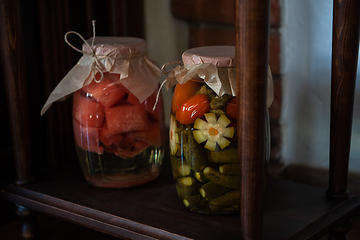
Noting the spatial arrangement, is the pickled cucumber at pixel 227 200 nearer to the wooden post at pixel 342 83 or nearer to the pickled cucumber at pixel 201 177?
the pickled cucumber at pixel 201 177

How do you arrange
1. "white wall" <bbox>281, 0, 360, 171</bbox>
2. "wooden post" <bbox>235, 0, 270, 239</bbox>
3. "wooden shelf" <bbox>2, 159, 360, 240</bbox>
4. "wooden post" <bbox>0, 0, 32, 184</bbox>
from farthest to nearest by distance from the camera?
1. "white wall" <bbox>281, 0, 360, 171</bbox>
2. "wooden post" <bbox>0, 0, 32, 184</bbox>
3. "wooden shelf" <bbox>2, 159, 360, 240</bbox>
4. "wooden post" <bbox>235, 0, 270, 239</bbox>

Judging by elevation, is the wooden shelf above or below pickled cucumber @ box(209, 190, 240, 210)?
below

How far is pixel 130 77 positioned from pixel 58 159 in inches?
13.7

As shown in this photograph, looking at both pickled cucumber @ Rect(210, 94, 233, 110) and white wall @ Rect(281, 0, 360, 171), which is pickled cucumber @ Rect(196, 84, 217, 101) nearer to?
pickled cucumber @ Rect(210, 94, 233, 110)

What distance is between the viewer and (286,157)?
838mm

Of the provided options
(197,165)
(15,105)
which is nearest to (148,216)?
(197,165)

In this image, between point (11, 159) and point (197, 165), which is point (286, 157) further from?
point (11, 159)

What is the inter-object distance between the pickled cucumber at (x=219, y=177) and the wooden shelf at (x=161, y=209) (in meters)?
0.05

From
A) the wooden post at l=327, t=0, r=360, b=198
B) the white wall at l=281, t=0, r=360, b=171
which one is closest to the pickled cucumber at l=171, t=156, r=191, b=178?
the wooden post at l=327, t=0, r=360, b=198

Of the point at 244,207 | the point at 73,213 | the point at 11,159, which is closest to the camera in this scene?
the point at 244,207

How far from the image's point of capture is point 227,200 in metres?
0.54

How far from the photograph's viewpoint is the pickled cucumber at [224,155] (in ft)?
1.69

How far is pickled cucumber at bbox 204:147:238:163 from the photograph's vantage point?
0.52m

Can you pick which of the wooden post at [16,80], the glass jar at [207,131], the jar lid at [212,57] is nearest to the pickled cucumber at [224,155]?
the glass jar at [207,131]
